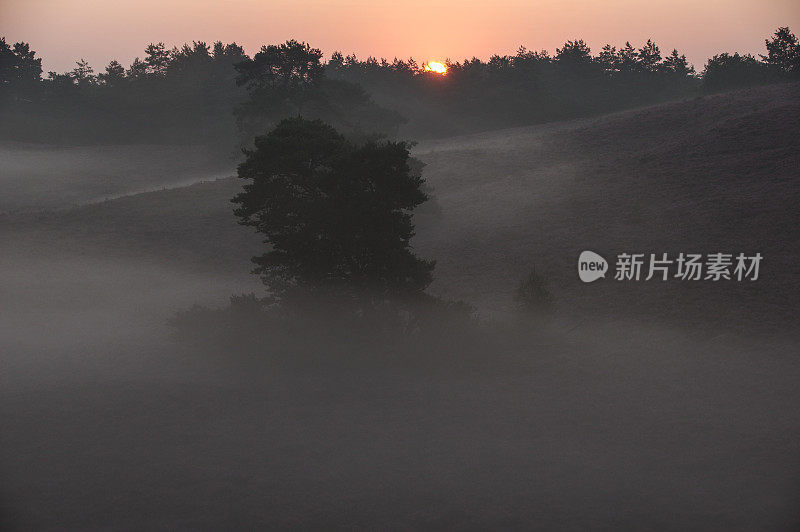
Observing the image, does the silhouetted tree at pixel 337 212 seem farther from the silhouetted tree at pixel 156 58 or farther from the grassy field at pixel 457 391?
the silhouetted tree at pixel 156 58

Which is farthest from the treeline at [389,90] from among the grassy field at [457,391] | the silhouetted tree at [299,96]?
the grassy field at [457,391]

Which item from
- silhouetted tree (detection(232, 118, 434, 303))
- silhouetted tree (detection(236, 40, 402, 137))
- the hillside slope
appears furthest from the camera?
silhouetted tree (detection(236, 40, 402, 137))

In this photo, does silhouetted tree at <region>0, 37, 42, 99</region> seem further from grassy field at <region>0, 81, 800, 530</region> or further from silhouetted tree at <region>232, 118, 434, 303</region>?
silhouetted tree at <region>232, 118, 434, 303</region>

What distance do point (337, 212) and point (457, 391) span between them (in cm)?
838

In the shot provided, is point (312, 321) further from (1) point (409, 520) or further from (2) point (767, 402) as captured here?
(2) point (767, 402)

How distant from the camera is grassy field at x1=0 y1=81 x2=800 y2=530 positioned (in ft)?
56.0

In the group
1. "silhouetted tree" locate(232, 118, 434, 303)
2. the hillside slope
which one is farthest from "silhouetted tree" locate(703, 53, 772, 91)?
"silhouetted tree" locate(232, 118, 434, 303)

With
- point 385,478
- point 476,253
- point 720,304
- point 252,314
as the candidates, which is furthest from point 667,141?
point 385,478

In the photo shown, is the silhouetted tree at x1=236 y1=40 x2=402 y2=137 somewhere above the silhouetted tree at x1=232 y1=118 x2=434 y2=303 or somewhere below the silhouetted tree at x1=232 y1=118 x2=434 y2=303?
above

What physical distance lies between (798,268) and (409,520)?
26.7 meters

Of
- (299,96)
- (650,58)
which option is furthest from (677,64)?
(299,96)

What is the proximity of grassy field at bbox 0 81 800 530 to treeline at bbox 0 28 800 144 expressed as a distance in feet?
150

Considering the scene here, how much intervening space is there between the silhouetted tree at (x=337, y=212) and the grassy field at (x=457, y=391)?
274cm

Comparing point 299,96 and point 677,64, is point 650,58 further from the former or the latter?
point 299,96
